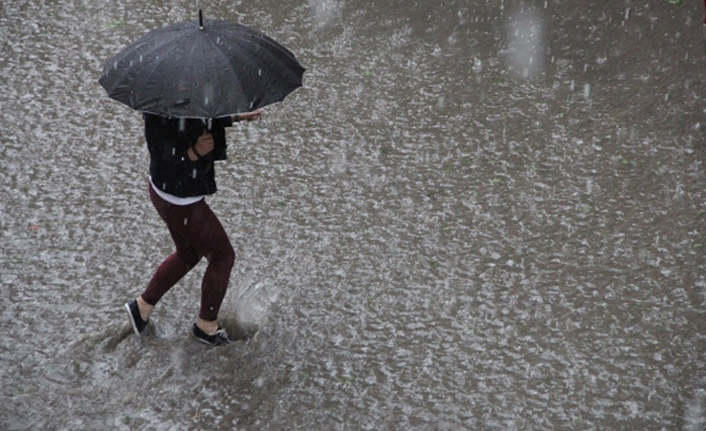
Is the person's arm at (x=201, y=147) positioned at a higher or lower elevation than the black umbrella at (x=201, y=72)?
lower

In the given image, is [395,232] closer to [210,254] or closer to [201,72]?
[210,254]

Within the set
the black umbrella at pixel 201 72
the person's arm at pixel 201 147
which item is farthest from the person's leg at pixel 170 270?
the black umbrella at pixel 201 72

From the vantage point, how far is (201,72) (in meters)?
4.30

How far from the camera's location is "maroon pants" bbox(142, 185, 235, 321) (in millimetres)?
4621

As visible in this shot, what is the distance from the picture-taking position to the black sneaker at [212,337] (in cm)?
495

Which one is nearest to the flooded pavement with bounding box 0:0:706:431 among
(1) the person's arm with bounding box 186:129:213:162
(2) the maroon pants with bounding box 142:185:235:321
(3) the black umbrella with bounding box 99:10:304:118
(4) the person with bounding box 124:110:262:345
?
(4) the person with bounding box 124:110:262:345

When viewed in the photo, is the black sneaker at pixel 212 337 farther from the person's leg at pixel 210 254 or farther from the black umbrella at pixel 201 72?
the black umbrella at pixel 201 72

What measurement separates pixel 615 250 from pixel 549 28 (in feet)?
11.4

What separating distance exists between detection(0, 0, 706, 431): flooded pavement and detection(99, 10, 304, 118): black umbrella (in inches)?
55.5

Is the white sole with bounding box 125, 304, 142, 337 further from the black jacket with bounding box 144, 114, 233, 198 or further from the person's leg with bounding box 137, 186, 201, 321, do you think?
the black jacket with bounding box 144, 114, 233, 198

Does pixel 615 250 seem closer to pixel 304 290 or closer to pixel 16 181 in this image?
pixel 304 290

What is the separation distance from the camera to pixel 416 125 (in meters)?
7.18

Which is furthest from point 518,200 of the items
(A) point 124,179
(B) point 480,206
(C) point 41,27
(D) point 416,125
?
(C) point 41,27

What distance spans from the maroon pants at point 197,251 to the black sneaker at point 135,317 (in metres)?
0.08
